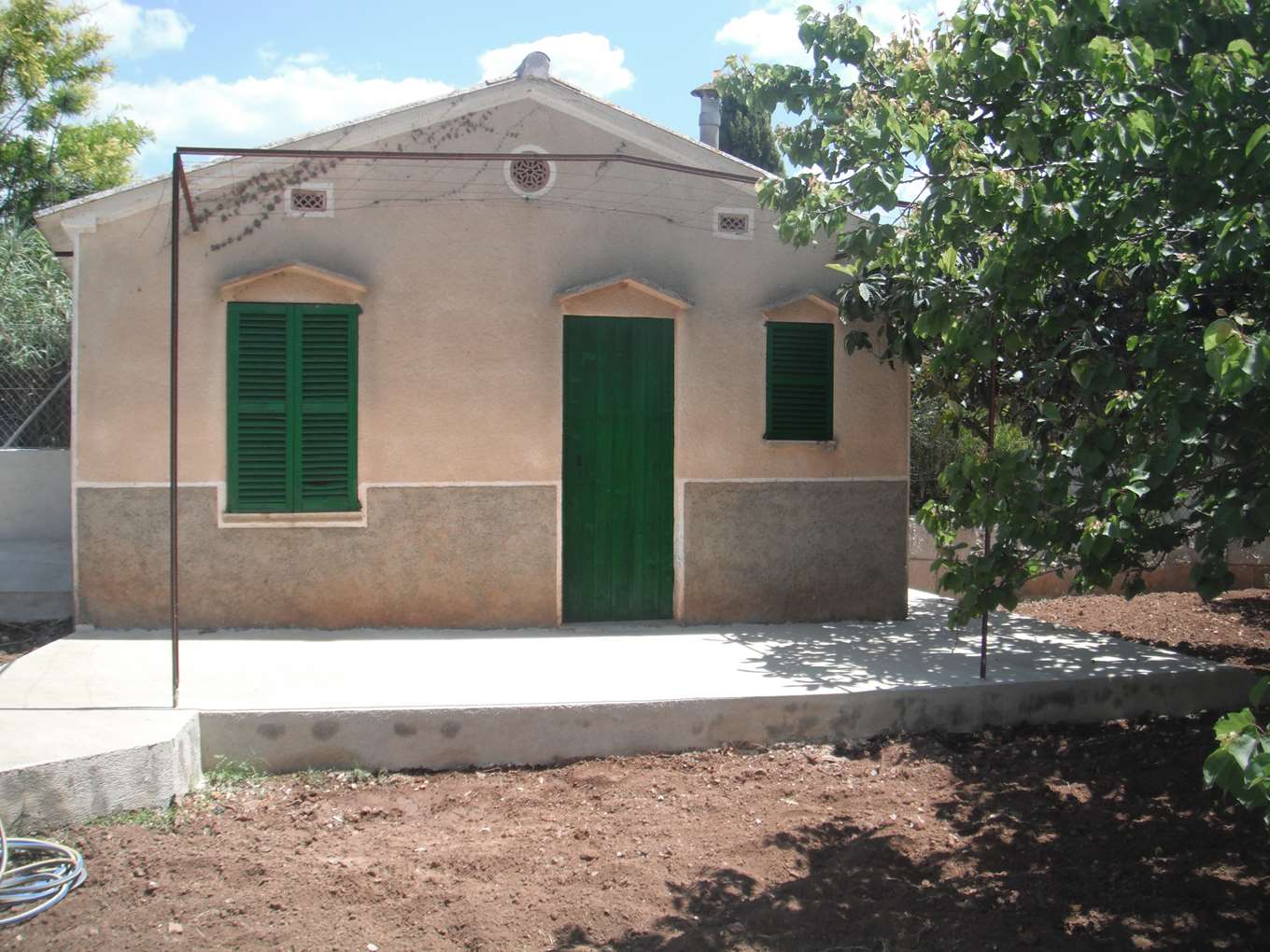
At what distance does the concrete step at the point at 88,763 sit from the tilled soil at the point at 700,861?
0.45ft

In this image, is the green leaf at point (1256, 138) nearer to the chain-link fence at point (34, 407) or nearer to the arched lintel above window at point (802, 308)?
the arched lintel above window at point (802, 308)

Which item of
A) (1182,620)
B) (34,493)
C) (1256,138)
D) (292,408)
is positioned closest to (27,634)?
(34,493)

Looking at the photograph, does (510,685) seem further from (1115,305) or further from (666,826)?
(1115,305)

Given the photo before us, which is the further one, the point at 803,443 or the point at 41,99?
the point at 41,99

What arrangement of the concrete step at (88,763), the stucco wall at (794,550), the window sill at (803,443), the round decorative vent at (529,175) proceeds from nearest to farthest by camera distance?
the concrete step at (88,763) < the round decorative vent at (529,175) < the stucco wall at (794,550) < the window sill at (803,443)

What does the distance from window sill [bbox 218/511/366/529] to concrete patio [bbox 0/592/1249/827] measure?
770mm

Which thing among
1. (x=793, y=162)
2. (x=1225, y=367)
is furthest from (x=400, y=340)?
(x=1225, y=367)

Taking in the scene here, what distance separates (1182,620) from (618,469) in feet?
18.5

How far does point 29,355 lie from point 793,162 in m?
8.03

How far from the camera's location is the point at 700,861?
5.06 meters

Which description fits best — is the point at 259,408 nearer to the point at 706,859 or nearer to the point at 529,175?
the point at 529,175

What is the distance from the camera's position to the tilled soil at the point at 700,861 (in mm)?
4414

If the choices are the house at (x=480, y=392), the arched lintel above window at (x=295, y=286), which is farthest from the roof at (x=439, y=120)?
the arched lintel above window at (x=295, y=286)

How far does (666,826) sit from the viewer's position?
17.7ft
